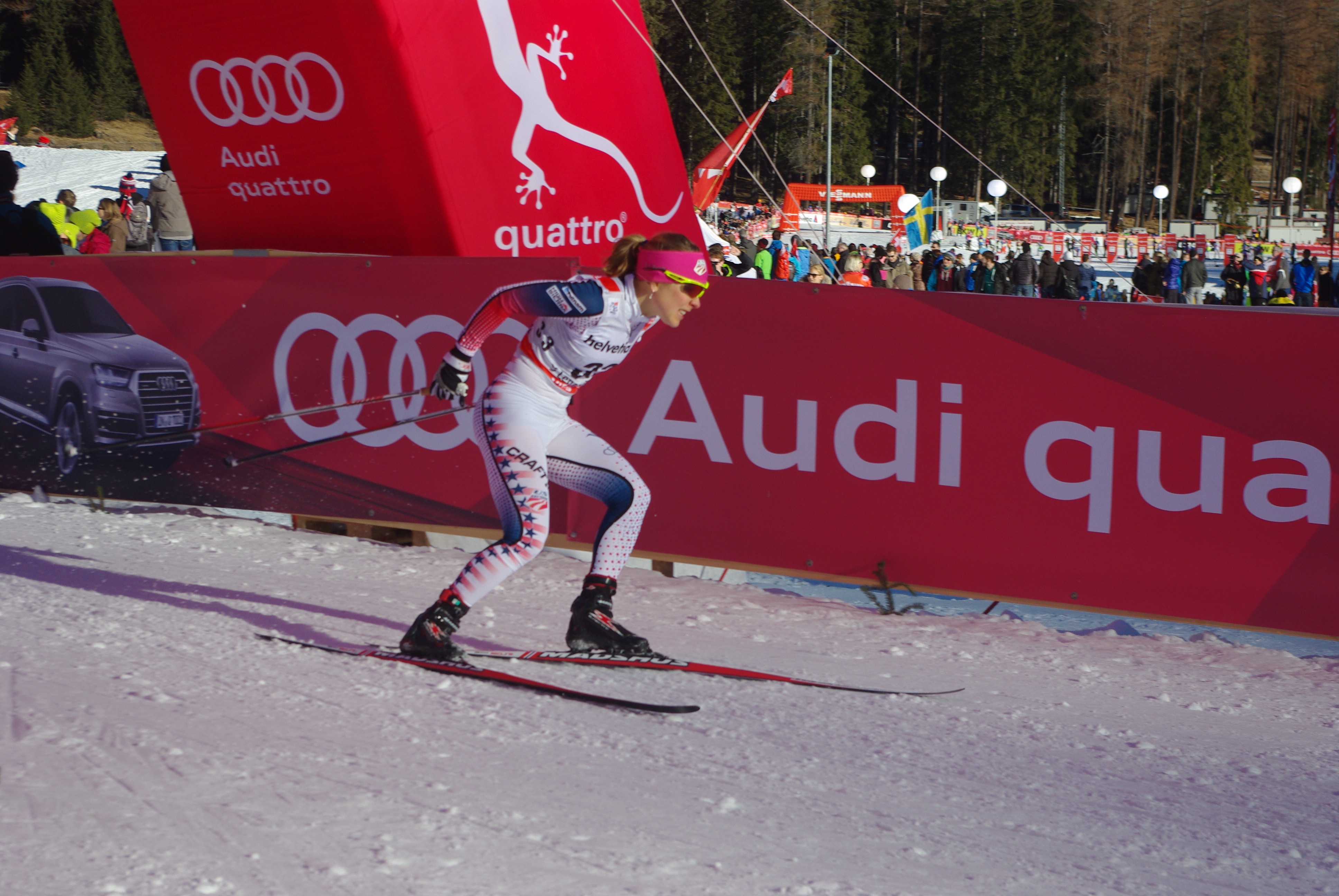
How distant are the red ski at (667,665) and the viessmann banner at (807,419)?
1190 millimetres

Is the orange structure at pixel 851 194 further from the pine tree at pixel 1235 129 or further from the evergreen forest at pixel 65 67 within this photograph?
the evergreen forest at pixel 65 67

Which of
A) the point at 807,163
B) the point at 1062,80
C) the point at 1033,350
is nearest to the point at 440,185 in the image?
the point at 1033,350

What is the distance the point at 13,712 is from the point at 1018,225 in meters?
49.3

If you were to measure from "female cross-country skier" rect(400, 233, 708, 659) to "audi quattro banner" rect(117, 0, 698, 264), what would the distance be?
3798 mm

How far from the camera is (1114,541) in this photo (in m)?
5.20

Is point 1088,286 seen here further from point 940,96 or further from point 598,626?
point 940,96

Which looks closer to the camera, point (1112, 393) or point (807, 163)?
point (1112, 393)

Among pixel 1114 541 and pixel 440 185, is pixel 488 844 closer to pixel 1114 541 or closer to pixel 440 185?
pixel 1114 541

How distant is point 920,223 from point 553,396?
20.5 meters

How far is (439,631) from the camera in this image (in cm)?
427

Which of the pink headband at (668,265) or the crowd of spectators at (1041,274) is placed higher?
the pink headband at (668,265)

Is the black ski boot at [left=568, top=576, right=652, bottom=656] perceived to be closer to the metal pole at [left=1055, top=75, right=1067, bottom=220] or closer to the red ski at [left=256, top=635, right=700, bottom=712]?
the red ski at [left=256, top=635, right=700, bottom=712]

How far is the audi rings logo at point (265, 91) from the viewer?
7.59 meters

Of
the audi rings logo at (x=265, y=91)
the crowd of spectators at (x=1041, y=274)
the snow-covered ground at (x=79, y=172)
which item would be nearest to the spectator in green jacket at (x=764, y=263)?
the crowd of spectators at (x=1041, y=274)
